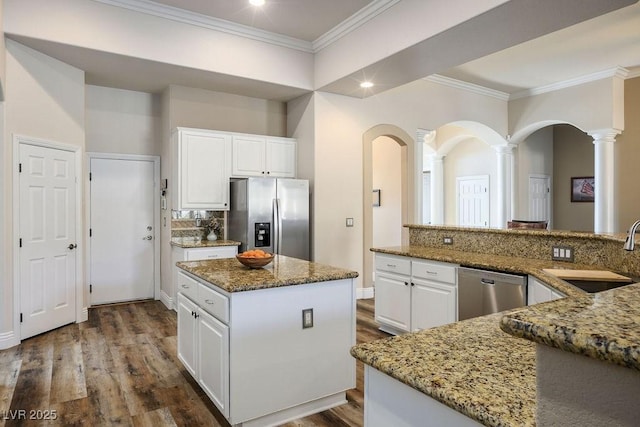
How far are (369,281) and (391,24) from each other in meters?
3.36

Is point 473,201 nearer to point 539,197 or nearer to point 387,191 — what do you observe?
point 539,197

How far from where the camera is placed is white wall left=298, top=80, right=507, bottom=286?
534 centimetres

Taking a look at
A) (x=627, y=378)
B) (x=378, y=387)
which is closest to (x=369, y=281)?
(x=378, y=387)

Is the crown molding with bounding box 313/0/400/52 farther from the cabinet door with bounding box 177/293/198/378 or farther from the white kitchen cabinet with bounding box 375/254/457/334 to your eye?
the cabinet door with bounding box 177/293/198/378

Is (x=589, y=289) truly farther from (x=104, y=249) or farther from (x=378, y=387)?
(x=104, y=249)

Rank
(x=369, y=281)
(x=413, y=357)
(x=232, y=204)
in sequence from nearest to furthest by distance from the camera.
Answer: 1. (x=413, y=357)
2. (x=232, y=204)
3. (x=369, y=281)

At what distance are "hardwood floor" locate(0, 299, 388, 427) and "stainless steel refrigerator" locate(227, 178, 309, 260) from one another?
4.38 feet

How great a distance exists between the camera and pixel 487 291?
3.07m

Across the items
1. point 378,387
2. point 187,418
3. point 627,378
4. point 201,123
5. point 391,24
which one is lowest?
point 187,418

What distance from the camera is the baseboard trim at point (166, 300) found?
16.7ft

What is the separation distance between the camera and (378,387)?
121cm

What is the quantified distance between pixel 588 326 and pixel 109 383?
3233mm

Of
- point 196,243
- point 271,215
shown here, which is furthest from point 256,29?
point 196,243

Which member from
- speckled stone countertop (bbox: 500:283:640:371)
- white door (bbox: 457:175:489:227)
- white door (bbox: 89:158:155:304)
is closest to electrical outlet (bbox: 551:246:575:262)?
speckled stone countertop (bbox: 500:283:640:371)
